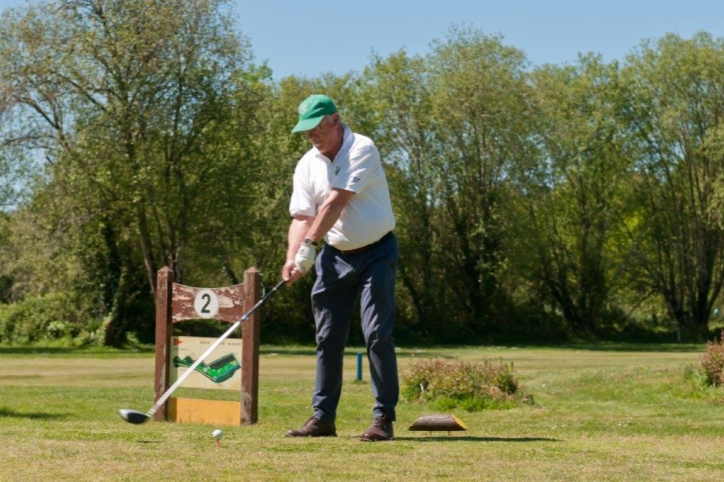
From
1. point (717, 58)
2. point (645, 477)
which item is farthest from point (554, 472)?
point (717, 58)

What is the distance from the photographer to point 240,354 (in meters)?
11.2

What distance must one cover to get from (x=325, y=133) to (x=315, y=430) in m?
2.14

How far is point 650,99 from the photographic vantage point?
56.5m

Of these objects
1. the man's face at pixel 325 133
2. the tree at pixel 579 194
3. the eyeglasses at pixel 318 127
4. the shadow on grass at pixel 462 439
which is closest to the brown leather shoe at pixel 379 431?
the shadow on grass at pixel 462 439

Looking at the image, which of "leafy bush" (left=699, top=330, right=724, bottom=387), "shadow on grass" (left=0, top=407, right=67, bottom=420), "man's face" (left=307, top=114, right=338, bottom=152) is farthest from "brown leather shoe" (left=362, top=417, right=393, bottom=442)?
"leafy bush" (left=699, top=330, right=724, bottom=387)

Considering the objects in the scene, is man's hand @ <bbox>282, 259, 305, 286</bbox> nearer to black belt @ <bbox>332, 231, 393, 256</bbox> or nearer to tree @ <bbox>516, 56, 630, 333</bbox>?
black belt @ <bbox>332, 231, 393, 256</bbox>

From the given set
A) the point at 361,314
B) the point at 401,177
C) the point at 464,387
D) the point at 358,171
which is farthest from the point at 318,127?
the point at 401,177

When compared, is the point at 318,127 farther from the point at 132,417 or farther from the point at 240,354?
the point at 240,354

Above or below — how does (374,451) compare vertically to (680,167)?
below

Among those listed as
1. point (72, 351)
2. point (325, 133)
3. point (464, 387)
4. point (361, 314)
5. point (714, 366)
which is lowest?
point (464, 387)

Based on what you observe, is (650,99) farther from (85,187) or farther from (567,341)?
(85,187)

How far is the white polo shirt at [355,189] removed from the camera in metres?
8.30

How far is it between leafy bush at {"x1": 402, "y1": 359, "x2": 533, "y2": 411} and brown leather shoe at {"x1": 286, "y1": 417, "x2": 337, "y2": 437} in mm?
7760

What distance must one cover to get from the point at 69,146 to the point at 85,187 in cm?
142
